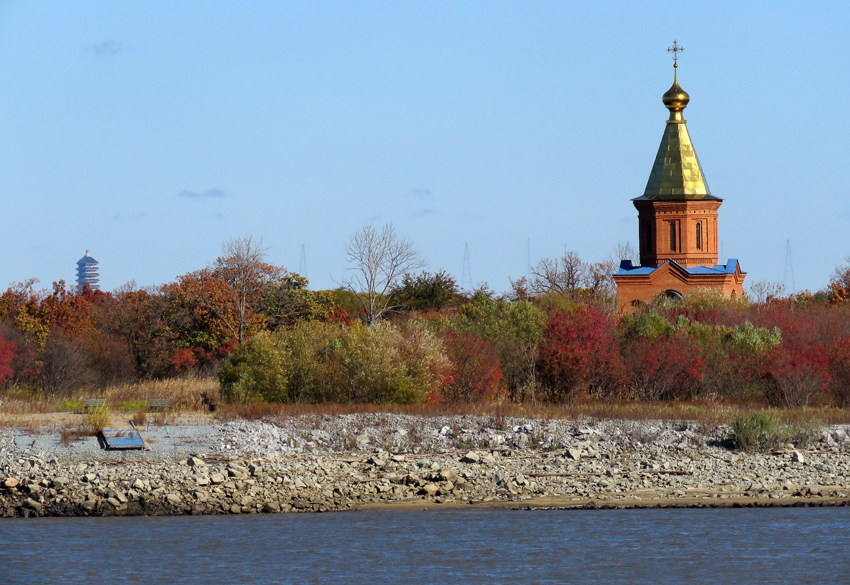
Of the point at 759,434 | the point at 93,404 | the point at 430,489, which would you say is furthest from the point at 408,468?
the point at 93,404

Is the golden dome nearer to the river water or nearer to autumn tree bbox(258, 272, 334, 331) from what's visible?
autumn tree bbox(258, 272, 334, 331)

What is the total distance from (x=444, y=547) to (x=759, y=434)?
9.55 m

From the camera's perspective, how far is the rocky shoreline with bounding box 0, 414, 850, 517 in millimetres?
18984

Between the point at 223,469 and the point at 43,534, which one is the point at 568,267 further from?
the point at 43,534

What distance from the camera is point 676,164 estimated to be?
54094 millimetres

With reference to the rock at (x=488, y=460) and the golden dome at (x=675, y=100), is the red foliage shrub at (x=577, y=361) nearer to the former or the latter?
the rock at (x=488, y=460)

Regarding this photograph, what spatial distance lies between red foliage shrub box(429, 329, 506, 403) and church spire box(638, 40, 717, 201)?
26704mm

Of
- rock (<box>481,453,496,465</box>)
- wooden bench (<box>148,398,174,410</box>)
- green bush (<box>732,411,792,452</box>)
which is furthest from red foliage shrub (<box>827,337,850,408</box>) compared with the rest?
wooden bench (<box>148,398,174,410</box>)

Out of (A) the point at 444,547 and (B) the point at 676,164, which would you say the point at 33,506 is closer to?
(A) the point at 444,547

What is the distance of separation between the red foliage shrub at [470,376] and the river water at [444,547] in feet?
34.2

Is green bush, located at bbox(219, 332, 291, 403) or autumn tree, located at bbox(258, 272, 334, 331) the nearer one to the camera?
green bush, located at bbox(219, 332, 291, 403)

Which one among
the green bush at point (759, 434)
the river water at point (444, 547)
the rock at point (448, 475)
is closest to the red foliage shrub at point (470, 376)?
the green bush at point (759, 434)

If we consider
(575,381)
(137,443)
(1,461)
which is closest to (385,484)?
(137,443)

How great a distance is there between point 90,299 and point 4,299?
7410 mm
